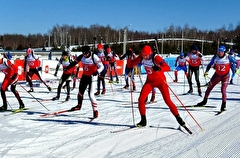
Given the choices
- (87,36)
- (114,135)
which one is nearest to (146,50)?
(114,135)

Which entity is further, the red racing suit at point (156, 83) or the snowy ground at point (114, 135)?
the red racing suit at point (156, 83)

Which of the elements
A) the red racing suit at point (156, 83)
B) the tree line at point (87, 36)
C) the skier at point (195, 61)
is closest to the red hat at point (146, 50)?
the red racing suit at point (156, 83)

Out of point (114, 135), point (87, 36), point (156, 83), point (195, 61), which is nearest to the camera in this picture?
point (114, 135)

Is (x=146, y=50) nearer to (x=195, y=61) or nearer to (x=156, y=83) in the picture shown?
(x=156, y=83)

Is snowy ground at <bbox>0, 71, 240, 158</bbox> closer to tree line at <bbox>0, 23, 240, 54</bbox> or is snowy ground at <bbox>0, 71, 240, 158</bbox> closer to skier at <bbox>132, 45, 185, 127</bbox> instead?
skier at <bbox>132, 45, 185, 127</bbox>

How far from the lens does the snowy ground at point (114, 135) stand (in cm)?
507

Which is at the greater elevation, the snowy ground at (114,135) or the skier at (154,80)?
the skier at (154,80)

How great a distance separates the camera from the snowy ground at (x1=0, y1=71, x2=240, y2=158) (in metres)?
5.07

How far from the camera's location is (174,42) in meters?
102

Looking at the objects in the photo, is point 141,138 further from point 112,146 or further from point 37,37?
point 37,37

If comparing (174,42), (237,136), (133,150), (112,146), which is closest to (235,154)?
(237,136)

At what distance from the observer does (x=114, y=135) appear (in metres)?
6.11

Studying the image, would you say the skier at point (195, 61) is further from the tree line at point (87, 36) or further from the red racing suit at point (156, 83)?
the tree line at point (87, 36)

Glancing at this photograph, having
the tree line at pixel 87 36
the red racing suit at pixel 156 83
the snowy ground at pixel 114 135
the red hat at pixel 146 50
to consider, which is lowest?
the snowy ground at pixel 114 135
